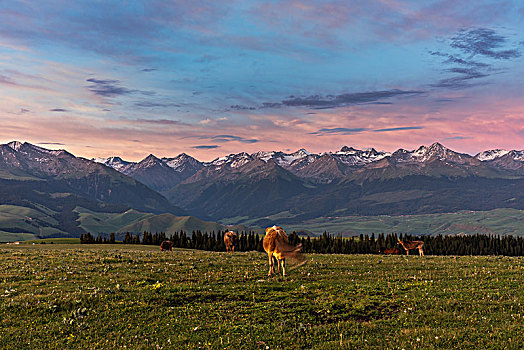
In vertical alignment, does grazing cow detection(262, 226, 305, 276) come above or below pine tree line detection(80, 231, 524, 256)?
above

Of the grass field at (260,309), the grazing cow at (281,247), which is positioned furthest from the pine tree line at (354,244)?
the grass field at (260,309)

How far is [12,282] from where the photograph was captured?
2194 centimetres

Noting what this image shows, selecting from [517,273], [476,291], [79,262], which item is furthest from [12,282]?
[517,273]

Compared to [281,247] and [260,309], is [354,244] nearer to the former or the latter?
[281,247]

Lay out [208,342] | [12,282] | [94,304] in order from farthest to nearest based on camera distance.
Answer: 1. [12,282]
2. [94,304]
3. [208,342]

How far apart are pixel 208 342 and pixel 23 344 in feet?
24.6

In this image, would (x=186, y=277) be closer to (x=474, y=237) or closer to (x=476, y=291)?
(x=476, y=291)

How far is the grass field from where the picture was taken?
13578 mm

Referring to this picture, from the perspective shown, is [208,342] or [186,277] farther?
[186,277]

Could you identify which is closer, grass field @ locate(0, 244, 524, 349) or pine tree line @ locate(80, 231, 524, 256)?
grass field @ locate(0, 244, 524, 349)

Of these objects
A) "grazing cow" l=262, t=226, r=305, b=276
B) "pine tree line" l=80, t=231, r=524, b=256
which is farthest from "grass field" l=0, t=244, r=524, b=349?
"pine tree line" l=80, t=231, r=524, b=256

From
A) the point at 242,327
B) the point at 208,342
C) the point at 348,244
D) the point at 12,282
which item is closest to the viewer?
the point at 208,342

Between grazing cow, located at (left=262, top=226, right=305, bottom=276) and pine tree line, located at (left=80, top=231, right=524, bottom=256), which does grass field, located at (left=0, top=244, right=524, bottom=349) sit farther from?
pine tree line, located at (left=80, top=231, right=524, bottom=256)

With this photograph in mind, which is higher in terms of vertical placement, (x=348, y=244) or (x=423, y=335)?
(x=423, y=335)
